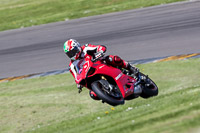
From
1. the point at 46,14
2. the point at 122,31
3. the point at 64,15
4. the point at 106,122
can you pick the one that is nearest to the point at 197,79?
the point at 106,122

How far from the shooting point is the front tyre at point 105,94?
7871 millimetres

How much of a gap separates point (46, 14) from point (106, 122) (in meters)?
22.3

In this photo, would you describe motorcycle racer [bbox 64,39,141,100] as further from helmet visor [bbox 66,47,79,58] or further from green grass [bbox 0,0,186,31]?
green grass [bbox 0,0,186,31]

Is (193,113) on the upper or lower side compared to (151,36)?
upper

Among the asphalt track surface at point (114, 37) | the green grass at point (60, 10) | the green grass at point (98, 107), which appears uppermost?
the green grass at point (98, 107)

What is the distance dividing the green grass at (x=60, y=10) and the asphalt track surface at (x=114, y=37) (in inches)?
62.2

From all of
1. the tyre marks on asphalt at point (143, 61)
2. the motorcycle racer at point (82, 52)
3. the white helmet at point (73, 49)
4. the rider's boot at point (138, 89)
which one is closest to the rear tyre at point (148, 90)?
the rider's boot at point (138, 89)

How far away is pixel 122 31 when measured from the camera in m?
18.3

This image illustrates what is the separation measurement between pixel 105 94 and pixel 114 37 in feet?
31.9

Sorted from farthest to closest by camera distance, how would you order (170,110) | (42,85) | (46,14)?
(46,14)
(42,85)
(170,110)

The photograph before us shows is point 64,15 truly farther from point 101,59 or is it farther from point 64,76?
point 101,59

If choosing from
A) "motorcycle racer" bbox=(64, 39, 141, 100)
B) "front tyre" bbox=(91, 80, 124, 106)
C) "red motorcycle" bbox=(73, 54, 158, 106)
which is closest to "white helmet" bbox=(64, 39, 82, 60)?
"motorcycle racer" bbox=(64, 39, 141, 100)

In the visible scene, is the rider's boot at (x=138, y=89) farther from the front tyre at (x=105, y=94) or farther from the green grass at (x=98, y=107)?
the front tyre at (x=105, y=94)

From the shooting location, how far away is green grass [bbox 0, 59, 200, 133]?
227 inches
